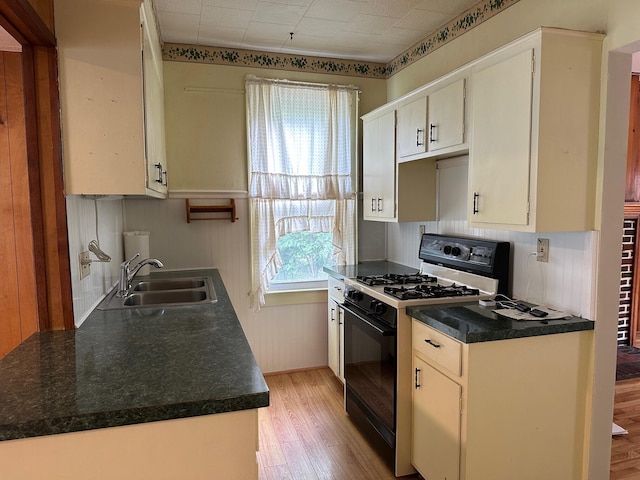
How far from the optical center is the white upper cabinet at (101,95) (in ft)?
5.41

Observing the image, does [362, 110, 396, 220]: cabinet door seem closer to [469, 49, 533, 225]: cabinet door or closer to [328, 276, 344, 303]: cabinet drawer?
[328, 276, 344, 303]: cabinet drawer

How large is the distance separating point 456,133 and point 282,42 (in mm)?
1593

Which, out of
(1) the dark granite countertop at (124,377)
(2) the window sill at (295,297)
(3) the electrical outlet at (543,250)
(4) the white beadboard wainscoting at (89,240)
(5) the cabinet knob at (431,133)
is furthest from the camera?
(2) the window sill at (295,297)

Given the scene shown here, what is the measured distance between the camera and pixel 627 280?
14.1 feet

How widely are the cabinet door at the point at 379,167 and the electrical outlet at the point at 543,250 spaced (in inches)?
43.2

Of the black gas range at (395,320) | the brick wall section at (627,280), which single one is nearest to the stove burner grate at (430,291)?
the black gas range at (395,320)

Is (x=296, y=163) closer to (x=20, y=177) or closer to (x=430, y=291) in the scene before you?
(x=430, y=291)

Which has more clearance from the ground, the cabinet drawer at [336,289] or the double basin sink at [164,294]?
the double basin sink at [164,294]

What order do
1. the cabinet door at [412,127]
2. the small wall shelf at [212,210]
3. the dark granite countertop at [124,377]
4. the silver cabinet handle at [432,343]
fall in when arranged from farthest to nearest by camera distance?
1. the small wall shelf at [212,210]
2. the cabinet door at [412,127]
3. the silver cabinet handle at [432,343]
4. the dark granite countertop at [124,377]

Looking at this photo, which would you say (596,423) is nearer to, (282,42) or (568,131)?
(568,131)

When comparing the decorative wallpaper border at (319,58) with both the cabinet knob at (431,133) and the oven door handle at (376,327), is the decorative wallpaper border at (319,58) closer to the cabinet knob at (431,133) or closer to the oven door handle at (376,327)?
the cabinet knob at (431,133)

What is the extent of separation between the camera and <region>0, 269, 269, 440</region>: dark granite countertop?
1118mm

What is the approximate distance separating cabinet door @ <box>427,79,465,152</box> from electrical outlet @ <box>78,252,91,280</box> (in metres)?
1.95

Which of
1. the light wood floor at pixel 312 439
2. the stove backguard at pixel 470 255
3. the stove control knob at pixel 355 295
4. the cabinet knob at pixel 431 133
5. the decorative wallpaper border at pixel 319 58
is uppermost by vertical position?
the decorative wallpaper border at pixel 319 58
